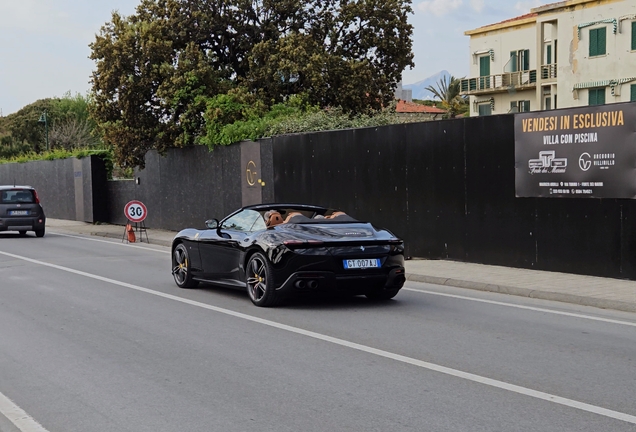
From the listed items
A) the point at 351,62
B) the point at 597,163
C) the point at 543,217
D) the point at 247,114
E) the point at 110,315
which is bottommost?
the point at 110,315

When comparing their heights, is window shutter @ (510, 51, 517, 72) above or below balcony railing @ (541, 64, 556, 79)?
above

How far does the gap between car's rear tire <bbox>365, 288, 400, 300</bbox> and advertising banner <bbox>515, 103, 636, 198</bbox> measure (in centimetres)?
370

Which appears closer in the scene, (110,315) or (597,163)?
(110,315)

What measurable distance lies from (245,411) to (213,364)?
1617mm

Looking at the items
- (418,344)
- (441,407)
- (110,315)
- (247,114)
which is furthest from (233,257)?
(247,114)

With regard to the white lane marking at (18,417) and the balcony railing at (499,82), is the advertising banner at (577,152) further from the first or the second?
the balcony railing at (499,82)

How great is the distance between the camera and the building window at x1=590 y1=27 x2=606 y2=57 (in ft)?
131

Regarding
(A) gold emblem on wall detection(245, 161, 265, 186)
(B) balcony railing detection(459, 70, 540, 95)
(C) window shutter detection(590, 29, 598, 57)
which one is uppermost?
(C) window shutter detection(590, 29, 598, 57)

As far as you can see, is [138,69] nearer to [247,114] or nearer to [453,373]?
[247,114]

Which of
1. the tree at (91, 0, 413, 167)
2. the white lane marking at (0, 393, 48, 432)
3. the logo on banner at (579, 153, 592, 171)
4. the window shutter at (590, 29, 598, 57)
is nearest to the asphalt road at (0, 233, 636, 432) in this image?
the white lane marking at (0, 393, 48, 432)

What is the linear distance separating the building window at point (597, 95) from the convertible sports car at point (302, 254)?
104 ft

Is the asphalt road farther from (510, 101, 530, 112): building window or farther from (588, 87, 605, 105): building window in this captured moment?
(510, 101, 530, 112): building window

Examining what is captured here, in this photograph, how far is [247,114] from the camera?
2417 cm

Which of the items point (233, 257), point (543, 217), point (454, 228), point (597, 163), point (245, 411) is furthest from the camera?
point (454, 228)
